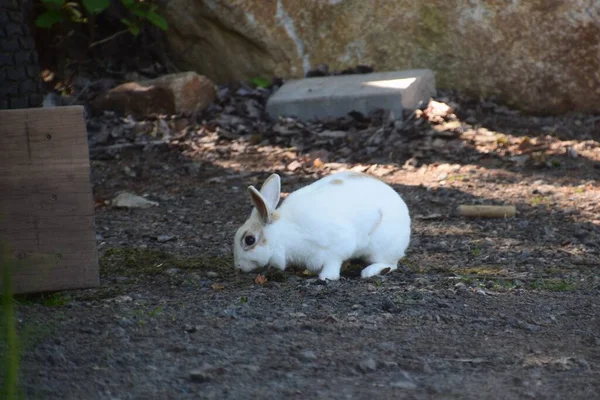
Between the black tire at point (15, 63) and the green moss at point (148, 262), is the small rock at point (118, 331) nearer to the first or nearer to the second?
the green moss at point (148, 262)

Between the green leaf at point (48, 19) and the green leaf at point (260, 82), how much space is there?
5.75ft

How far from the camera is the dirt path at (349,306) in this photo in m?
3.17

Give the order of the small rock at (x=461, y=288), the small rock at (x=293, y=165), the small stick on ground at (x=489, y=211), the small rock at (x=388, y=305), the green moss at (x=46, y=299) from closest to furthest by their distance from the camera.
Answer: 1. the small rock at (x=388, y=305)
2. the green moss at (x=46, y=299)
3. the small rock at (x=461, y=288)
4. the small stick on ground at (x=489, y=211)
5. the small rock at (x=293, y=165)

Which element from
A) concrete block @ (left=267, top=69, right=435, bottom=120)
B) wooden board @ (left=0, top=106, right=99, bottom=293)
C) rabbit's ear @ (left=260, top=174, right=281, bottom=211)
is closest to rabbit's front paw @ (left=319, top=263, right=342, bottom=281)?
rabbit's ear @ (left=260, top=174, right=281, bottom=211)

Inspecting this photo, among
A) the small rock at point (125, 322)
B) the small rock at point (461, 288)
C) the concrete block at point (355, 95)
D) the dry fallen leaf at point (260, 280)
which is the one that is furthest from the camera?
the concrete block at point (355, 95)

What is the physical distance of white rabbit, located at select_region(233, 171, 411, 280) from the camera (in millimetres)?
4488

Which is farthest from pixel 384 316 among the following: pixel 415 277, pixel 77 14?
pixel 77 14

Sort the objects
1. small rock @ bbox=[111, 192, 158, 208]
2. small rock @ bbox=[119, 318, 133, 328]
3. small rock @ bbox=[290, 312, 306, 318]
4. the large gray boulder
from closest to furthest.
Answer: small rock @ bbox=[119, 318, 133, 328]
small rock @ bbox=[290, 312, 306, 318]
small rock @ bbox=[111, 192, 158, 208]
the large gray boulder

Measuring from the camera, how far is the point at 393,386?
3.13 m

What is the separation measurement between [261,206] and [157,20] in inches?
179

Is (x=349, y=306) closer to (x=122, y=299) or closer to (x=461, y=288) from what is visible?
(x=461, y=288)

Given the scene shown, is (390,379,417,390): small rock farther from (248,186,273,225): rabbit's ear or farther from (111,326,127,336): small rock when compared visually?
(248,186,273,225): rabbit's ear

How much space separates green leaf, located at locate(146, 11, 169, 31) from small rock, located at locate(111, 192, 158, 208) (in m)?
2.34

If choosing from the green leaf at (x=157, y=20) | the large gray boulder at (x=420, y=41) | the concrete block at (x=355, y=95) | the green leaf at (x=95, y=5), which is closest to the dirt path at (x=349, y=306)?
the concrete block at (x=355, y=95)
